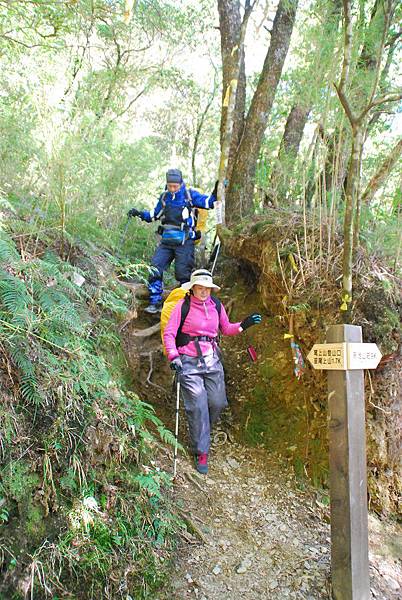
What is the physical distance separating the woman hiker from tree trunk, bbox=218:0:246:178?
3.75 metres

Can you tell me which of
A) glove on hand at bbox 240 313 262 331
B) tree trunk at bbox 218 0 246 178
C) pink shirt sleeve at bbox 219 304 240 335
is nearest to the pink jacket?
pink shirt sleeve at bbox 219 304 240 335

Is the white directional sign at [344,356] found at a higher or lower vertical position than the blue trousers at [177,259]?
lower

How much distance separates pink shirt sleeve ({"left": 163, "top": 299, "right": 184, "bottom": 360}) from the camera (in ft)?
15.4

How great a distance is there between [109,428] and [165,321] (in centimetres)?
190

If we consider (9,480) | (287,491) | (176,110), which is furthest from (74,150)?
(176,110)

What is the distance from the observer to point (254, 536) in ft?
13.3

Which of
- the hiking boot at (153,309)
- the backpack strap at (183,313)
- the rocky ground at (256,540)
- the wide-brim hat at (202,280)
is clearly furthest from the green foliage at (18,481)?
the hiking boot at (153,309)

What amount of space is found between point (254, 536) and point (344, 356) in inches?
80.6

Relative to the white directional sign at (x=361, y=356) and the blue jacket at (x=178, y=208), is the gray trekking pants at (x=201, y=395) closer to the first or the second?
the white directional sign at (x=361, y=356)

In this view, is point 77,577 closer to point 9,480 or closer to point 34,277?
point 9,480

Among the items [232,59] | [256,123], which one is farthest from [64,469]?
[232,59]

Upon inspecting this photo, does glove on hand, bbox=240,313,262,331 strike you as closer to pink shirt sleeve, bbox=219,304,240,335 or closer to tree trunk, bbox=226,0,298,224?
pink shirt sleeve, bbox=219,304,240,335

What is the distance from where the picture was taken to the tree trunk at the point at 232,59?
750 cm

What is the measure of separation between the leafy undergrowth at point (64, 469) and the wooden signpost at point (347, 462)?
4.54 ft
